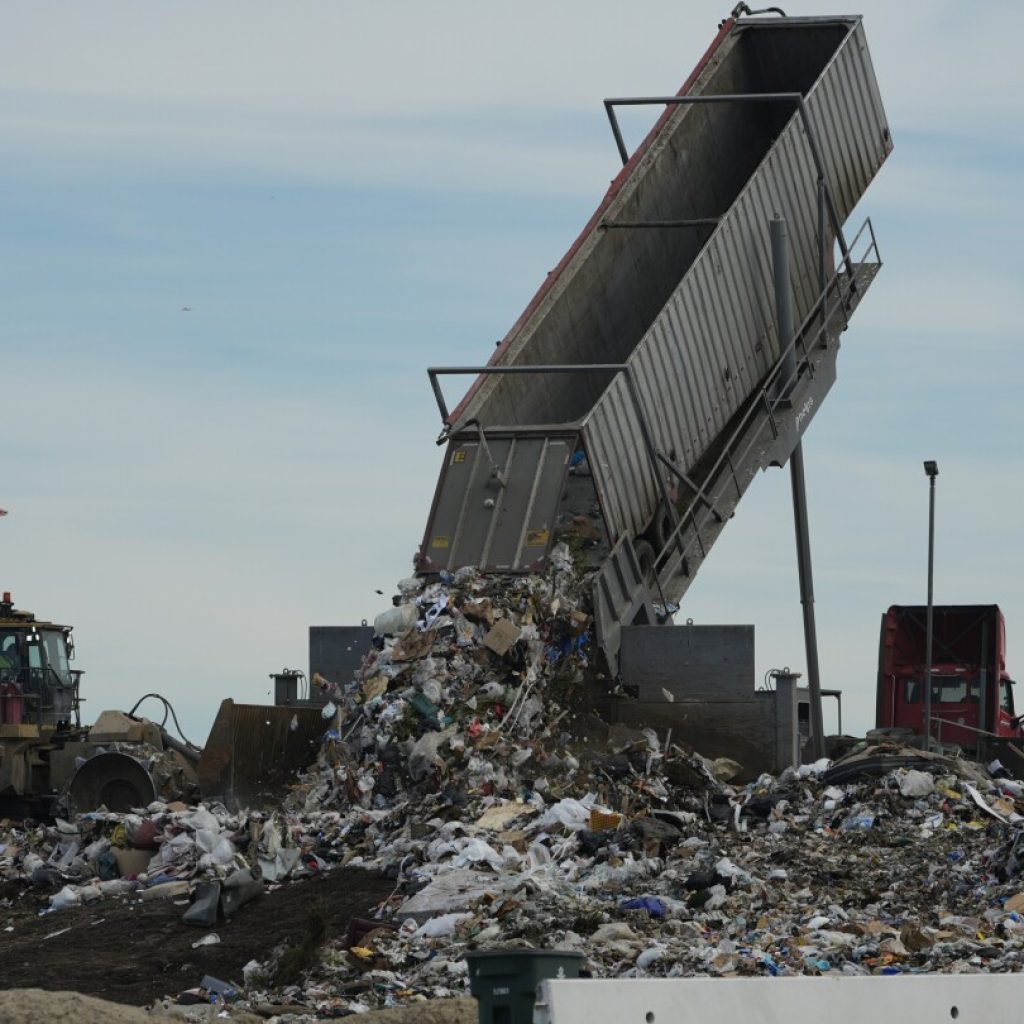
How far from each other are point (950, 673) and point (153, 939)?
37.0 ft

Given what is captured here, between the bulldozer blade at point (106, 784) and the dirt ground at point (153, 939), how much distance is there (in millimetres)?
3407

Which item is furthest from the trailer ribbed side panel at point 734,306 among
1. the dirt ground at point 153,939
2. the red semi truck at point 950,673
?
Result: the red semi truck at point 950,673

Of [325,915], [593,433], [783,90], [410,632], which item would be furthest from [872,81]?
[325,915]

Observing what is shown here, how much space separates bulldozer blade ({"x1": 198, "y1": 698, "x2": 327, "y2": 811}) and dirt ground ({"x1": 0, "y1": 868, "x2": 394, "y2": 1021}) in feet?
5.52

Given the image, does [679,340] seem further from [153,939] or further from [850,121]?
[153,939]

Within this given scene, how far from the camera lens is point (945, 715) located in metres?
21.0

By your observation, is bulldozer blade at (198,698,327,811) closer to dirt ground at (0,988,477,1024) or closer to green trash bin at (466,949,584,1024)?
dirt ground at (0,988,477,1024)

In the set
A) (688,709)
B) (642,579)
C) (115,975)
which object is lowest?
(115,975)

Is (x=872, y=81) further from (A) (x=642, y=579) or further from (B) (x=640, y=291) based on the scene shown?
(A) (x=642, y=579)

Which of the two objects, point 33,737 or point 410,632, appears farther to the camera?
point 33,737

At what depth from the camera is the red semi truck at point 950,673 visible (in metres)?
20.7

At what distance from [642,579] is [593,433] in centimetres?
127

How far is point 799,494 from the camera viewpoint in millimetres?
17422

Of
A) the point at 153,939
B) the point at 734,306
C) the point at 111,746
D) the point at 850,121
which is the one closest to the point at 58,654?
the point at 111,746
